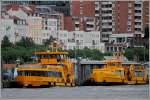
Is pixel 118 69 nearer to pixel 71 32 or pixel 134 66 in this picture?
pixel 134 66

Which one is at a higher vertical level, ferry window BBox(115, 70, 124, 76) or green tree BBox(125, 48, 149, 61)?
green tree BBox(125, 48, 149, 61)

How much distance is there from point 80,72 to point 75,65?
450 mm

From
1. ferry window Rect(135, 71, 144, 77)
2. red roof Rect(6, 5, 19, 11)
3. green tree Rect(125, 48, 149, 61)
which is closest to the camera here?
ferry window Rect(135, 71, 144, 77)

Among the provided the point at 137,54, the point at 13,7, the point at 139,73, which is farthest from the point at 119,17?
the point at 139,73

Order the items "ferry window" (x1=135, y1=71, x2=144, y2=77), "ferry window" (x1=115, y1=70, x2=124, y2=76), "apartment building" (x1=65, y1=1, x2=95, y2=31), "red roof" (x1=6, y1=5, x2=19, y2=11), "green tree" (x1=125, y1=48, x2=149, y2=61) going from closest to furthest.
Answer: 1. "ferry window" (x1=115, y1=70, x2=124, y2=76)
2. "ferry window" (x1=135, y1=71, x2=144, y2=77)
3. "green tree" (x1=125, y1=48, x2=149, y2=61)
4. "red roof" (x1=6, y1=5, x2=19, y2=11)
5. "apartment building" (x1=65, y1=1, x2=95, y2=31)

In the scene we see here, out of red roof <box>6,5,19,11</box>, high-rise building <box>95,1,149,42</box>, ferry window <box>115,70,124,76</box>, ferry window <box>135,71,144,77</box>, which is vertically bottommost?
ferry window <box>135,71,144,77</box>

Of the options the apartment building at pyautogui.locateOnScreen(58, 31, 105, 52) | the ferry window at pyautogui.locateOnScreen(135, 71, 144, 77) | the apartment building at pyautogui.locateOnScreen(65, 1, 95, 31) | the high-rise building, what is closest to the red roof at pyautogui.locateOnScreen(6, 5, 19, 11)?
the apartment building at pyautogui.locateOnScreen(58, 31, 105, 52)

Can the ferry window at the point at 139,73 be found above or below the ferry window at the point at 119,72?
below

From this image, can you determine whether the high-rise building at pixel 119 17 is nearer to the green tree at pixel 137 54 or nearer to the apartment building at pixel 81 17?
the apartment building at pixel 81 17

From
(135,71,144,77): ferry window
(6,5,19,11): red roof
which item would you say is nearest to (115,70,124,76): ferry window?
(135,71,144,77): ferry window

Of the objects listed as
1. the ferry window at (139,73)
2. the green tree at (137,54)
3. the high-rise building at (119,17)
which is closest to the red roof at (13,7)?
the high-rise building at (119,17)

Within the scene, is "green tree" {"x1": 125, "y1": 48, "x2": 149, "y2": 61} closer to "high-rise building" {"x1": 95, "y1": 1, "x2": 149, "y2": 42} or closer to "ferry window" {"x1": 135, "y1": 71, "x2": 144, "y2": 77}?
"ferry window" {"x1": 135, "y1": 71, "x2": 144, "y2": 77}

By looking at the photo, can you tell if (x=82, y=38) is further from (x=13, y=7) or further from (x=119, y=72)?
Answer: (x=119, y=72)

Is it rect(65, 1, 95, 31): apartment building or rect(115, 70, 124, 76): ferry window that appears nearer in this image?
rect(115, 70, 124, 76): ferry window
